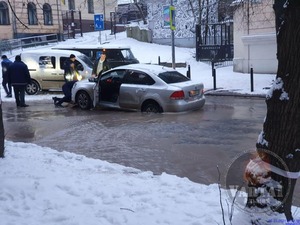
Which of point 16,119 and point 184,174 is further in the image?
point 16,119

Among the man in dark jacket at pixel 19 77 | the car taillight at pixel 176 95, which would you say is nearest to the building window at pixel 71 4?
the man in dark jacket at pixel 19 77

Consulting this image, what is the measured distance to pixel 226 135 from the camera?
9.41 m

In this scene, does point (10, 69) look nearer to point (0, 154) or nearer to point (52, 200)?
point (0, 154)

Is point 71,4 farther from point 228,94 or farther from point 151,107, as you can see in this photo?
point 151,107

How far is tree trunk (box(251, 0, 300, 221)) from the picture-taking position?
135 inches

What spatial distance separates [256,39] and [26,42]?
2220 cm

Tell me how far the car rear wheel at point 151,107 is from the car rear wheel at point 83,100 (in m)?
2.34

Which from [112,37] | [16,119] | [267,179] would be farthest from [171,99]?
[112,37]

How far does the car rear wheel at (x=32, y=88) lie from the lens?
19.0m

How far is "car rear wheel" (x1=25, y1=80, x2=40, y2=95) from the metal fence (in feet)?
47.2

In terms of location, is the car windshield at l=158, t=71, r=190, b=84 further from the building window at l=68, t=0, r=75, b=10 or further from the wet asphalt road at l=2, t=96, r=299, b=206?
the building window at l=68, t=0, r=75, b=10

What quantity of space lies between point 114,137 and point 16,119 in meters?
4.40

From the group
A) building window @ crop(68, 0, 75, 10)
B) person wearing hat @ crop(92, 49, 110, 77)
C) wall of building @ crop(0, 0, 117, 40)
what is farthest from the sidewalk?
building window @ crop(68, 0, 75, 10)

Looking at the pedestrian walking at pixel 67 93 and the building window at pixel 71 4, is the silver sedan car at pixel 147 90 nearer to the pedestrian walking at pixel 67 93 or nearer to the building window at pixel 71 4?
the pedestrian walking at pixel 67 93
